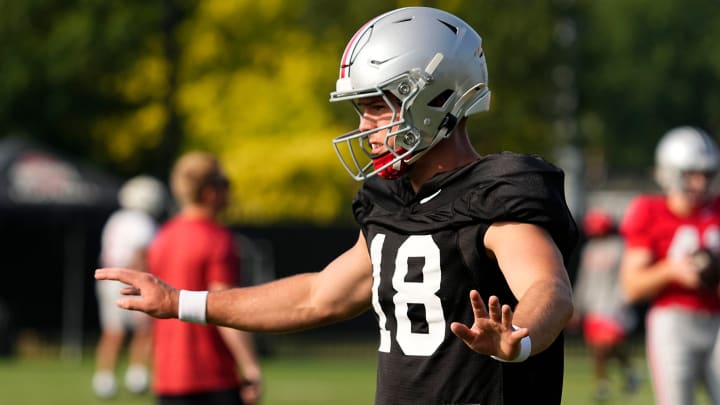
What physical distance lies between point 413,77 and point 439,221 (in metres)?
0.39

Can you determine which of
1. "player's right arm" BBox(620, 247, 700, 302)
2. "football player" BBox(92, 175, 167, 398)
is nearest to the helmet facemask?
"player's right arm" BBox(620, 247, 700, 302)

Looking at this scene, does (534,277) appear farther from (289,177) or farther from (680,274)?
(289,177)

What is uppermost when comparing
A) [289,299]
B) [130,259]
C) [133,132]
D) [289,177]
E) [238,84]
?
[238,84]

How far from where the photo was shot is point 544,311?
3.60 metres

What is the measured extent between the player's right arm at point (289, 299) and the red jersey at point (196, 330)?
2.79 meters

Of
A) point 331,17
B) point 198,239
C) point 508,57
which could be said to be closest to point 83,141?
point 331,17

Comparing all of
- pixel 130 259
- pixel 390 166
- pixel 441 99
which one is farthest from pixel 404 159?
pixel 130 259

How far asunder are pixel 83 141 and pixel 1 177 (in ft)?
41.8

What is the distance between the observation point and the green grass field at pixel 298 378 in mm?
14344

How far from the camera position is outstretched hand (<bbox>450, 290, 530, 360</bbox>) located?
3.35 meters

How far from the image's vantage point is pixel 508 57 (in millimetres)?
27703

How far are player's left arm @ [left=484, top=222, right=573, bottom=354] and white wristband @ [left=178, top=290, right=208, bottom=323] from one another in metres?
0.98

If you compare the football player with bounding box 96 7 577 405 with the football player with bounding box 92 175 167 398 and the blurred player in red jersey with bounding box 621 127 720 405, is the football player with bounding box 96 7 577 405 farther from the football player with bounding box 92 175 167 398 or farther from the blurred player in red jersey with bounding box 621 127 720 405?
the football player with bounding box 92 175 167 398

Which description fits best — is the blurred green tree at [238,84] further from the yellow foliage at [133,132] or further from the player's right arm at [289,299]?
the player's right arm at [289,299]
